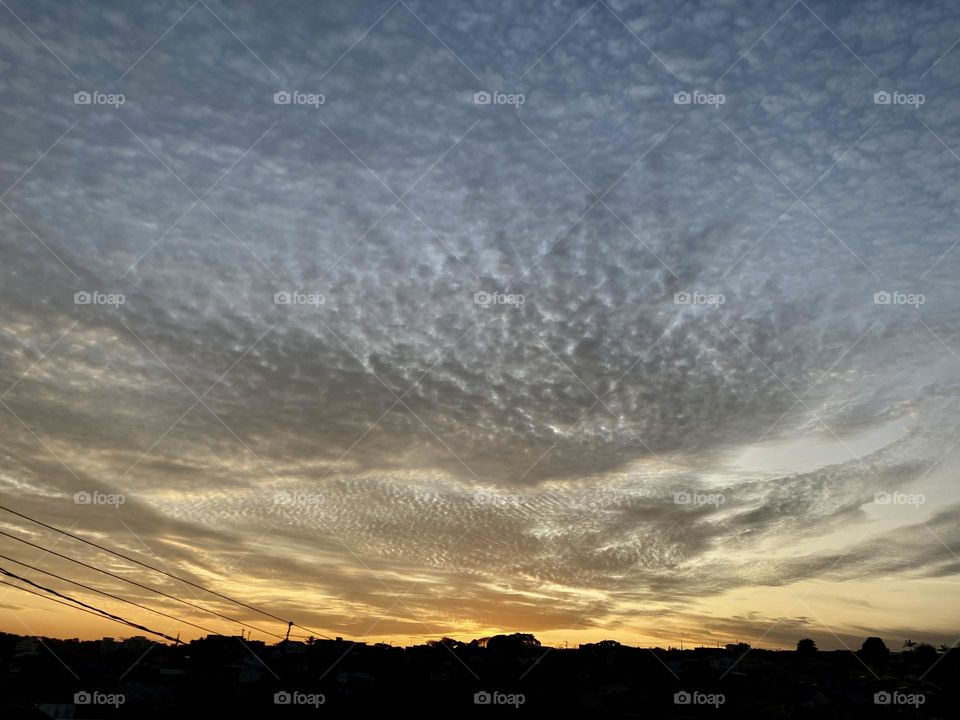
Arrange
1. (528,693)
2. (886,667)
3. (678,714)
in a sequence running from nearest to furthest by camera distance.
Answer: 1. (678,714)
2. (528,693)
3. (886,667)

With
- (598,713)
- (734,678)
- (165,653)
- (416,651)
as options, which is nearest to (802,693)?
(734,678)

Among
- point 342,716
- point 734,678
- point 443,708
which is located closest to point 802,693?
point 734,678

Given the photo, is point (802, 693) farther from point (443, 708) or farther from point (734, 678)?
point (443, 708)

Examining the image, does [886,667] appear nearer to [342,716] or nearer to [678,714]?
[678,714]

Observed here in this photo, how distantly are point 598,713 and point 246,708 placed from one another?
101 ft

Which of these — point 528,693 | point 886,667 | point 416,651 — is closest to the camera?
point 528,693

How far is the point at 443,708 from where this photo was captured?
60.5 m

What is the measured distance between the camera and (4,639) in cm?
9206

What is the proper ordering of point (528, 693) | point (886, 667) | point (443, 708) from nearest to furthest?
point (443, 708) → point (528, 693) → point (886, 667)

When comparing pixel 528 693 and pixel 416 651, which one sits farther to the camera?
pixel 416 651

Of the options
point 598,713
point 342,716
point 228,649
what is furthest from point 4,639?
point 598,713

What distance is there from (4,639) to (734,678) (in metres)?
95.0

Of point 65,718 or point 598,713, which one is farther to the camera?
point 598,713

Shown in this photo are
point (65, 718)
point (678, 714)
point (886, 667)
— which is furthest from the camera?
point (886, 667)
